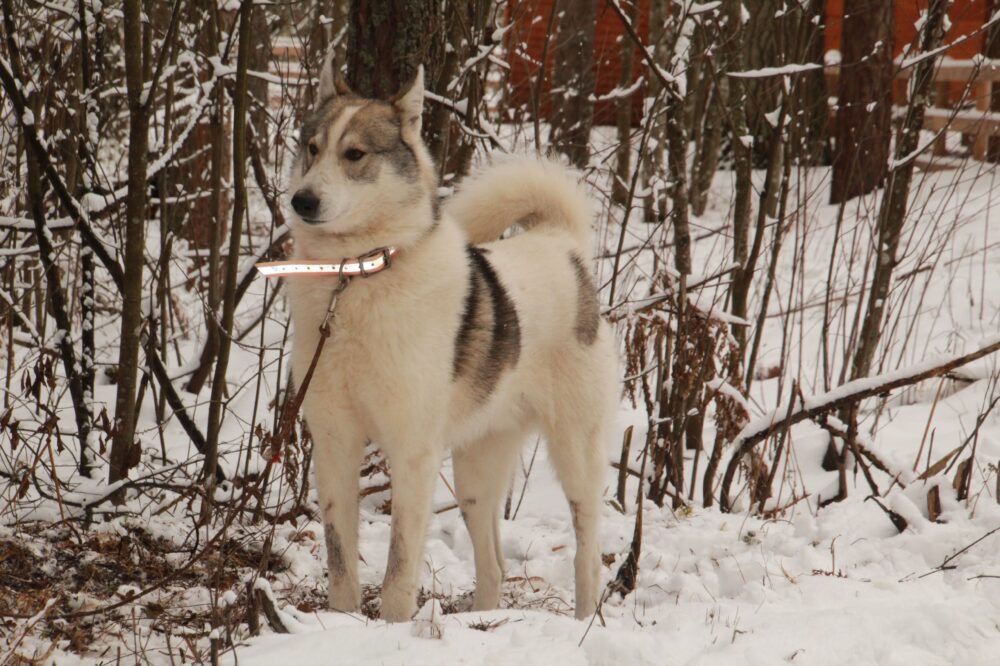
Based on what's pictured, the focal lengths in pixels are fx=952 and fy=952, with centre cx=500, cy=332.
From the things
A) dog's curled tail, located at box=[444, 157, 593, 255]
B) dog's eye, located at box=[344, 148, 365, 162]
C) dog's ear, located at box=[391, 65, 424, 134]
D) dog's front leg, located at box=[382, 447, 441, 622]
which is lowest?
dog's front leg, located at box=[382, 447, 441, 622]

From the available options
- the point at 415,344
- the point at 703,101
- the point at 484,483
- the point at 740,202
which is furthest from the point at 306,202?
the point at 703,101

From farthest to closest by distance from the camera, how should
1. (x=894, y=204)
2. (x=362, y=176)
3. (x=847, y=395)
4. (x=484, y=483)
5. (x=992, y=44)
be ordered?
(x=992, y=44), (x=894, y=204), (x=847, y=395), (x=484, y=483), (x=362, y=176)

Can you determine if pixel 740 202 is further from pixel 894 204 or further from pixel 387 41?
pixel 387 41

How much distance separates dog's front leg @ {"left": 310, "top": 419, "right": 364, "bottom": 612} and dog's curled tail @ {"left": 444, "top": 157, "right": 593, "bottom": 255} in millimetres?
1083

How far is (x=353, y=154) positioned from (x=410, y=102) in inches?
11.4

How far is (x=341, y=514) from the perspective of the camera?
3033 millimetres

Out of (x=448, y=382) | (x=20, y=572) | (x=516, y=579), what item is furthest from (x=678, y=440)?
(x=20, y=572)

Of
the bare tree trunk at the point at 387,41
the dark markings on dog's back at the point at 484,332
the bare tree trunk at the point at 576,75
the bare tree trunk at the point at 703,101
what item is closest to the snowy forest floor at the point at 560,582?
the dark markings on dog's back at the point at 484,332

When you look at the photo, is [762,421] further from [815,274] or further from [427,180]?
[815,274]

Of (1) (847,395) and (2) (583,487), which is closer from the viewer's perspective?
(2) (583,487)

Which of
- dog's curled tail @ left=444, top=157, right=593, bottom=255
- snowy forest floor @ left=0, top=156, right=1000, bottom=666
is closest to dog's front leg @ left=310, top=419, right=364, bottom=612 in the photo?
snowy forest floor @ left=0, top=156, right=1000, bottom=666

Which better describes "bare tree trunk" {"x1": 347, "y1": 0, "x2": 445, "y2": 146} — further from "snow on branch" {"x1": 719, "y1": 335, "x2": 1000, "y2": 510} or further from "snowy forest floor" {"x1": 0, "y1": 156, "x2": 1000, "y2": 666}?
"snow on branch" {"x1": 719, "y1": 335, "x2": 1000, "y2": 510}

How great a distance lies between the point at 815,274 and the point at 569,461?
5.91 metres

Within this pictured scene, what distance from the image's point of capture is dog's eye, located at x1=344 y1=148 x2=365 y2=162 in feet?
9.37
